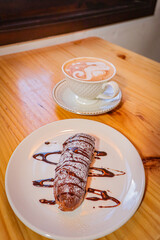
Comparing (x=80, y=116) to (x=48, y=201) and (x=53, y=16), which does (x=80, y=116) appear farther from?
(x=53, y=16)

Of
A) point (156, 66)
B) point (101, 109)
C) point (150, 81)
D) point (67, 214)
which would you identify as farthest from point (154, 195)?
point (156, 66)

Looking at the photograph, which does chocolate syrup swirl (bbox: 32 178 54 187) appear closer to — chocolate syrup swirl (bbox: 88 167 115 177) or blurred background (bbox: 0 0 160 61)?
chocolate syrup swirl (bbox: 88 167 115 177)

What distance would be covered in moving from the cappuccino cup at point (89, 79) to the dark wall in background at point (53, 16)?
2.23ft

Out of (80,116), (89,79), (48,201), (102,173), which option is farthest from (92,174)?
(89,79)

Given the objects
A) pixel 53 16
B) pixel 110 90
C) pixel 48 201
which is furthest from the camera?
pixel 53 16

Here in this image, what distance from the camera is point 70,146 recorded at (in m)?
0.56

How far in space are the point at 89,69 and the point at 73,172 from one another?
48 centimetres

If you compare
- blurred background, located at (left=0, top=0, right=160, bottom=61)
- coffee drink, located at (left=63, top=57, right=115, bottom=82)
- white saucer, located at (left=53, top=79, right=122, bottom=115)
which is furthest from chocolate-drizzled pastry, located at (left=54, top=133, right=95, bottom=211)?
blurred background, located at (left=0, top=0, right=160, bottom=61)

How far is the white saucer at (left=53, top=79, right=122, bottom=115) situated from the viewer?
742 millimetres

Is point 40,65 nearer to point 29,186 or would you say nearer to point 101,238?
point 29,186

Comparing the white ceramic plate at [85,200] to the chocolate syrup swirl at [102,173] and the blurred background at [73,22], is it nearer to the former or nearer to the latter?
the chocolate syrup swirl at [102,173]

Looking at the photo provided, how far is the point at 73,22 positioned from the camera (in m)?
1.57

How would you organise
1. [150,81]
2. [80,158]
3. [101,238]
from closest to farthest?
[101,238], [80,158], [150,81]

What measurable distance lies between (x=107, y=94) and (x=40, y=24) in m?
0.89
